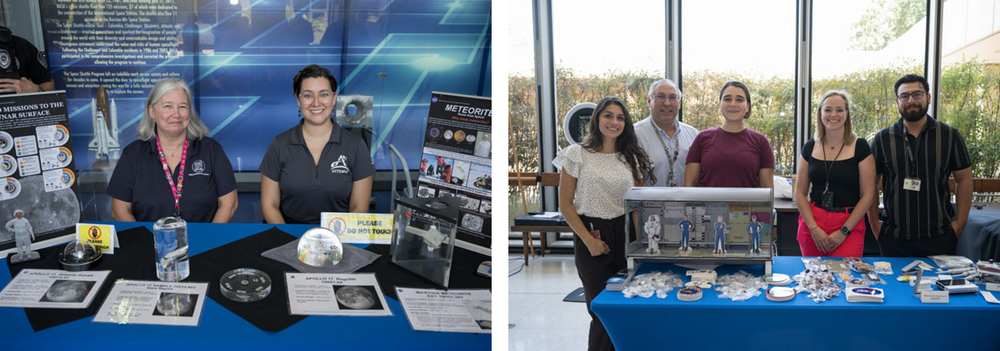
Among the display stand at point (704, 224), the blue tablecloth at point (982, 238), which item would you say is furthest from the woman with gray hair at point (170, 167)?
the blue tablecloth at point (982, 238)

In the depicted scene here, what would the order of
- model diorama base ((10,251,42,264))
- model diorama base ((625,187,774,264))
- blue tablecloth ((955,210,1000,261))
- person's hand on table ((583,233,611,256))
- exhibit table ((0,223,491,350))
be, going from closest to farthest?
exhibit table ((0,223,491,350)) < model diorama base ((625,187,774,264)) < model diorama base ((10,251,42,264)) < person's hand on table ((583,233,611,256)) < blue tablecloth ((955,210,1000,261))

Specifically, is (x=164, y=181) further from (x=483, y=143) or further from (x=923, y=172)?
(x=923, y=172)

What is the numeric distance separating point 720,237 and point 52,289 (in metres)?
2.41

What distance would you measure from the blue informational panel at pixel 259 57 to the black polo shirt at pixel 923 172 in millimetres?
1975

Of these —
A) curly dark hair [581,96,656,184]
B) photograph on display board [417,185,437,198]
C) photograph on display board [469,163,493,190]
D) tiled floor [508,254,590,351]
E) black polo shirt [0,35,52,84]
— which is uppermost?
black polo shirt [0,35,52,84]

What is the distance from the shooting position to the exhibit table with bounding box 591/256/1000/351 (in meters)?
2.03

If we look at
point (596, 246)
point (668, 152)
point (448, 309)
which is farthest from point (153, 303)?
point (668, 152)

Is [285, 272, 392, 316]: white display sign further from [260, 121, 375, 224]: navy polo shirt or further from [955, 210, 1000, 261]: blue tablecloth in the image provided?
[955, 210, 1000, 261]: blue tablecloth

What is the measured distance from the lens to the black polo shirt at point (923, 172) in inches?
119

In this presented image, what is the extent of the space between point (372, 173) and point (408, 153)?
0.22m

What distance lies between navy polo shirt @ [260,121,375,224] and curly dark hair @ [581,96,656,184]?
1.30 metres

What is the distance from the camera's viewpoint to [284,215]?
3.37 m

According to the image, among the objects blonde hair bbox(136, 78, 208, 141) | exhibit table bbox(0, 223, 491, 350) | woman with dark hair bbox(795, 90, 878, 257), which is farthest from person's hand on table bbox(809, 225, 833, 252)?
blonde hair bbox(136, 78, 208, 141)

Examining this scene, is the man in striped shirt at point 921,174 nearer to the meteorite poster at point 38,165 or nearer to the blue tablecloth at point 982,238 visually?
the blue tablecloth at point 982,238
